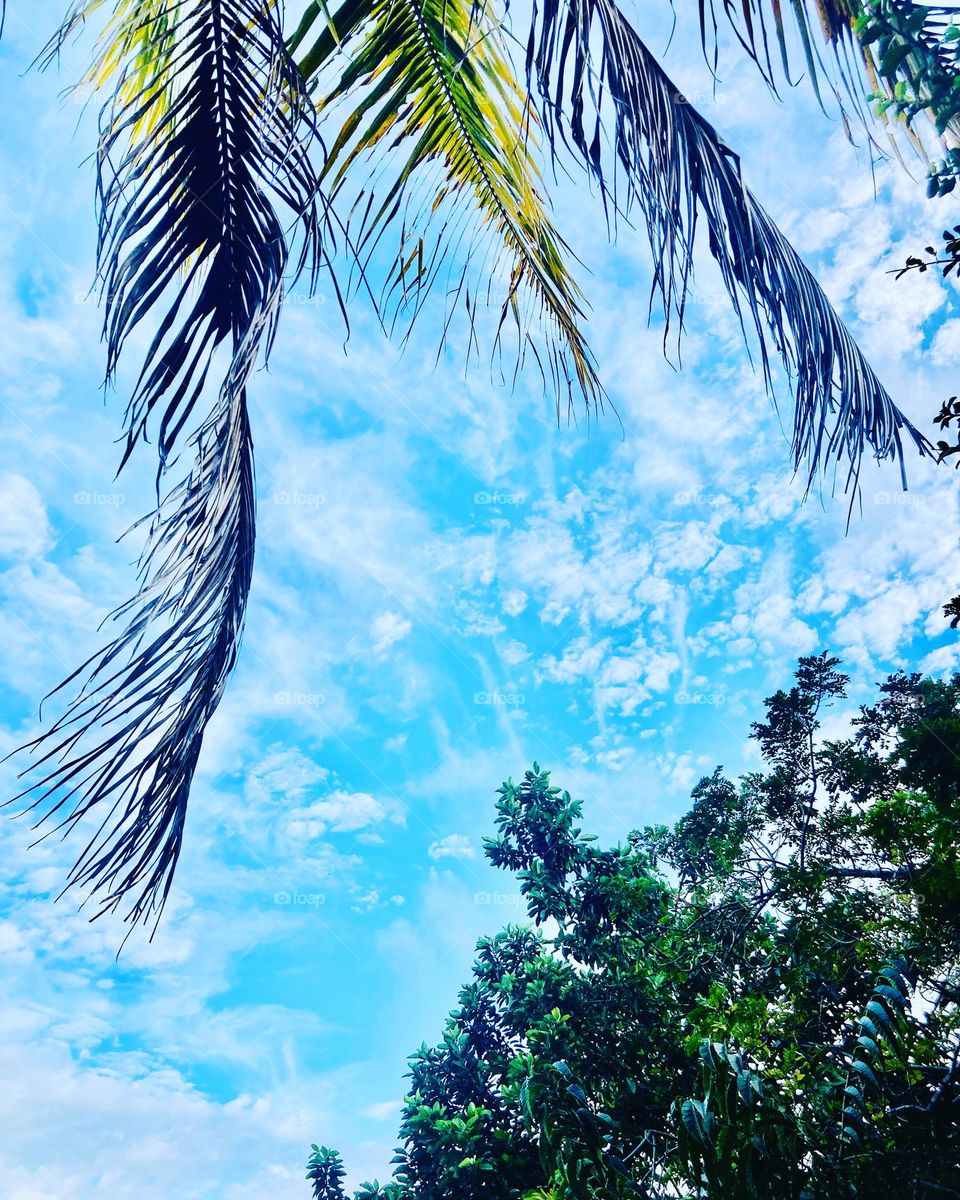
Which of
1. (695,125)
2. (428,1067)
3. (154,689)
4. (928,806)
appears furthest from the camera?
(428,1067)

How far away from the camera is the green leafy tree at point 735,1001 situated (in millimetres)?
2359

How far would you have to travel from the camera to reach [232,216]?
1.82 metres

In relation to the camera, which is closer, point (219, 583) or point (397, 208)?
point (219, 583)

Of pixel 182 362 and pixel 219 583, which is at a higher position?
pixel 182 362

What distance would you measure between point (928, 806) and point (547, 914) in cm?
584

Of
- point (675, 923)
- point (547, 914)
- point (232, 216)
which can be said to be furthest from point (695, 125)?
point (547, 914)

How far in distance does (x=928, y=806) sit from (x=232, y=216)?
15.2 feet

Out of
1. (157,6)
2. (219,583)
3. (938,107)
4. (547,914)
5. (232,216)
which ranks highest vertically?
(547,914)

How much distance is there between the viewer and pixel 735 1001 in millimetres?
4691

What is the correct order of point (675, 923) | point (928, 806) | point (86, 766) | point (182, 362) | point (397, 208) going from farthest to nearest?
point (675, 923) < point (928, 806) < point (397, 208) < point (182, 362) < point (86, 766)

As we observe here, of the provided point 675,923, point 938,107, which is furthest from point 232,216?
point 675,923

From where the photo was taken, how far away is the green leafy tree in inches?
92.9

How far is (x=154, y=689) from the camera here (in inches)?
60.4

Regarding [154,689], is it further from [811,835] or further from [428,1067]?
[428,1067]
